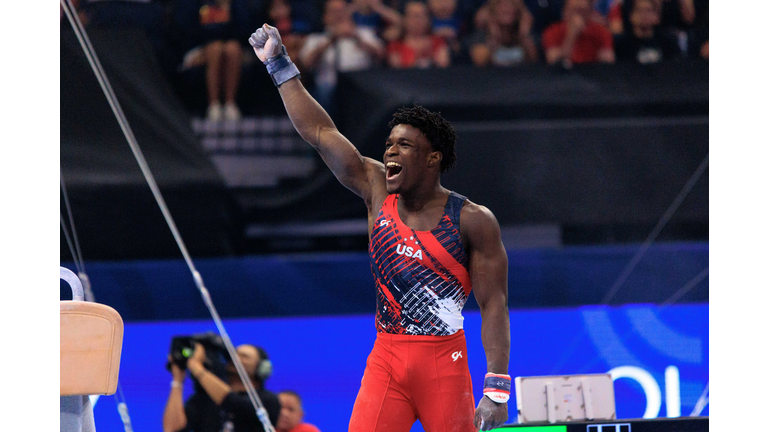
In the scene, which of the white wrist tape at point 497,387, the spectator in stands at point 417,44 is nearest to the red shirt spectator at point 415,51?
the spectator in stands at point 417,44

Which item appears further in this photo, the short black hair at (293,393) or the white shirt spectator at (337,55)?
the white shirt spectator at (337,55)

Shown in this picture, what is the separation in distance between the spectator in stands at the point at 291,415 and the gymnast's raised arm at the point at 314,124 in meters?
1.78

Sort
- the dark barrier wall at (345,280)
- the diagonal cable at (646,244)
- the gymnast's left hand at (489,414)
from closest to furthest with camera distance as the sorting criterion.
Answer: the gymnast's left hand at (489,414) → the diagonal cable at (646,244) → the dark barrier wall at (345,280)

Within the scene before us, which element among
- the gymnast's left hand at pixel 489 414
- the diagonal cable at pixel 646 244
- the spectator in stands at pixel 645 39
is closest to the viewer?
the gymnast's left hand at pixel 489 414

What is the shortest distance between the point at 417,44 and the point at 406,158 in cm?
397

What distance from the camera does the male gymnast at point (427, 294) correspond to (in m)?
2.51

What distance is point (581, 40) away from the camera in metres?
6.24

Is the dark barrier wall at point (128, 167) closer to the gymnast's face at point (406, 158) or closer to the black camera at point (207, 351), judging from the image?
the black camera at point (207, 351)

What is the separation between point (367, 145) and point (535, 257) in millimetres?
1435

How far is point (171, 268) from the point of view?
510 cm

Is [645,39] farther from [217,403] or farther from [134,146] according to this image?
[217,403]
